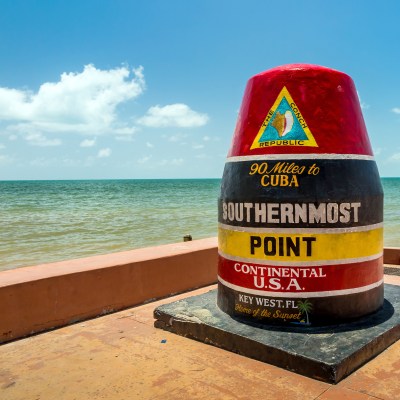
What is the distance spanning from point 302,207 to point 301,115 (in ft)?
2.63

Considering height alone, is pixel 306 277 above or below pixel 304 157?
below

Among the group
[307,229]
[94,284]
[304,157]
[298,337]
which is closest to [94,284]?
[94,284]

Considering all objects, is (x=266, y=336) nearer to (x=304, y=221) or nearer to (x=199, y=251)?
(x=304, y=221)

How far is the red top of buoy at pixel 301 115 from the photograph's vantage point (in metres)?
3.57

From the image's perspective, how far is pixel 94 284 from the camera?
4293 millimetres

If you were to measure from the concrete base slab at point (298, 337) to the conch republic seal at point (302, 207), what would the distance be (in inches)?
4.8

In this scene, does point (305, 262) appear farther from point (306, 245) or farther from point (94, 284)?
point (94, 284)

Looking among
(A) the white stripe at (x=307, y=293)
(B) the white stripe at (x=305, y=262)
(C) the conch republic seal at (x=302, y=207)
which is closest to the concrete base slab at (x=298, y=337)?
(C) the conch republic seal at (x=302, y=207)

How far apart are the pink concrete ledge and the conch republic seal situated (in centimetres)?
127

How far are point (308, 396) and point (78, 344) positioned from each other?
198 centimetres

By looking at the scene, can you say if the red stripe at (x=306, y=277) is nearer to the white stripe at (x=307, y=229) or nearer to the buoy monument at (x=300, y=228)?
the buoy monument at (x=300, y=228)

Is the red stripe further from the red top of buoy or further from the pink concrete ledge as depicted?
the pink concrete ledge

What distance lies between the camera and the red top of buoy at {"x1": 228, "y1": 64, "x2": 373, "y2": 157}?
3.57 m

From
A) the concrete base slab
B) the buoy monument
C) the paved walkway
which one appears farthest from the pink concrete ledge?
the buoy monument
